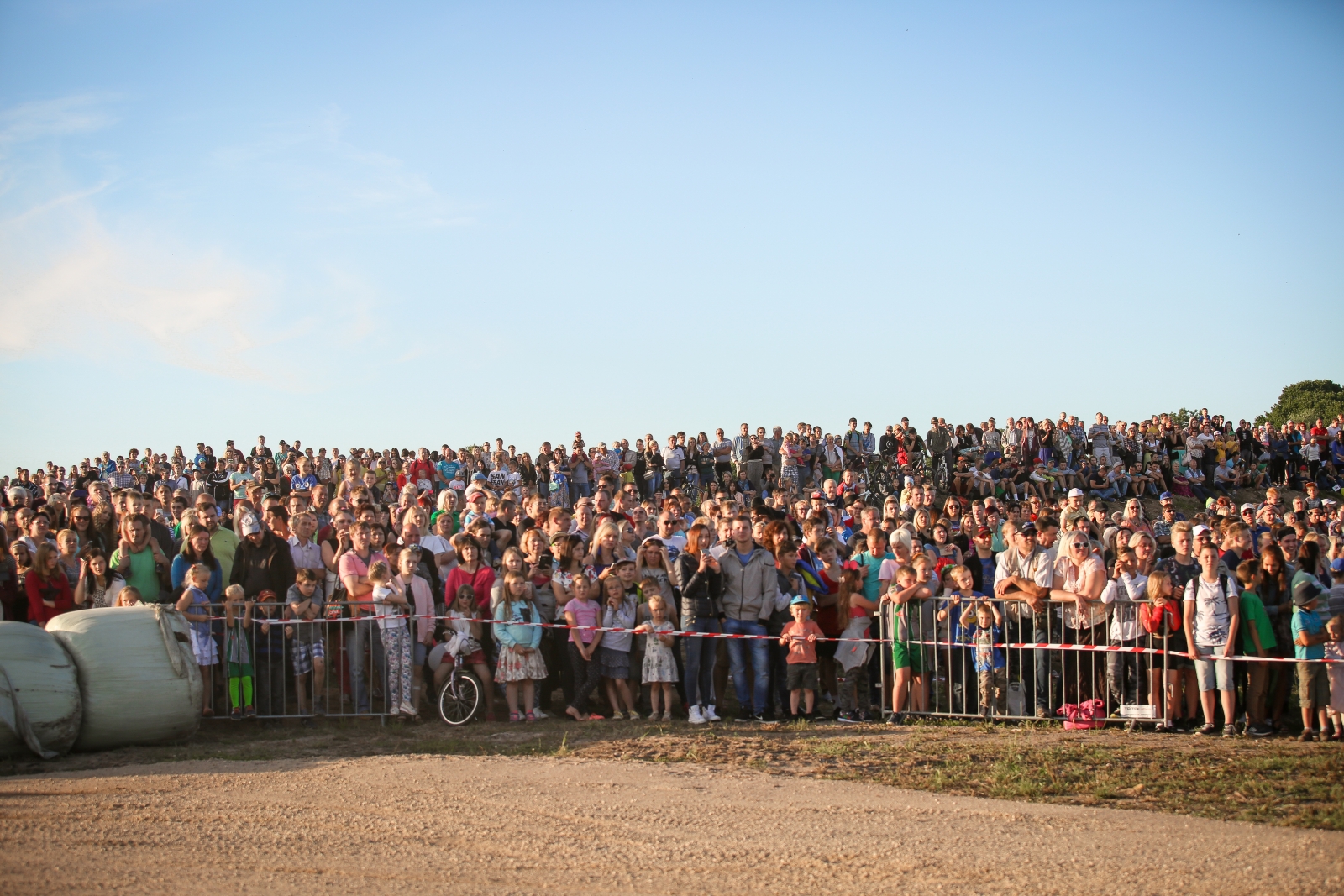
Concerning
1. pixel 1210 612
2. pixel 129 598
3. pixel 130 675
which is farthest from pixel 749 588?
pixel 129 598

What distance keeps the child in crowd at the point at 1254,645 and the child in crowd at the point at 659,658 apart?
4.82m

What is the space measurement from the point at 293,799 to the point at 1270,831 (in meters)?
5.97

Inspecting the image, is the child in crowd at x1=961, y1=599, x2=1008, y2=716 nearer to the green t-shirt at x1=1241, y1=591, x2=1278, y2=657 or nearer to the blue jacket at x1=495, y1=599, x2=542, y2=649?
the green t-shirt at x1=1241, y1=591, x2=1278, y2=657

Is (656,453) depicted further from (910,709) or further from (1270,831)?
(1270,831)

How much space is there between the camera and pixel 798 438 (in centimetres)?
2409

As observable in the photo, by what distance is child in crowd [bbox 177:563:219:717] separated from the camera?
33.5ft

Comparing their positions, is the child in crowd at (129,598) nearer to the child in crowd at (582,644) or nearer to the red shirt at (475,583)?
the red shirt at (475,583)

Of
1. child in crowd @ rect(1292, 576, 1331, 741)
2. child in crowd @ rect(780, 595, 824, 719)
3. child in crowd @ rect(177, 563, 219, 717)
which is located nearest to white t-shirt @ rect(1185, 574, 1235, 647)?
child in crowd @ rect(1292, 576, 1331, 741)

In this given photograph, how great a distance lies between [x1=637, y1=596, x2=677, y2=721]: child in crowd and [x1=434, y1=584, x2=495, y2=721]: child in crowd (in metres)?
1.43

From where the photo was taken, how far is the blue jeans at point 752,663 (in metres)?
10.5

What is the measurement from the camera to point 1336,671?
30.2ft

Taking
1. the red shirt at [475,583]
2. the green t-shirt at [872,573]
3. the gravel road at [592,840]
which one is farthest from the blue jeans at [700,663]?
the gravel road at [592,840]

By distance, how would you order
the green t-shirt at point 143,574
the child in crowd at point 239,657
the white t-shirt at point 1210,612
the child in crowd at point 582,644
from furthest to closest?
the green t-shirt at point 143,574 → the child in crowd at point 582,644 → the child in crowd at point 239,657 → the white t-shirt at point 1210,612

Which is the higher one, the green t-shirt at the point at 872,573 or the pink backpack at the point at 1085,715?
the green t-shirt at the point at 872,573
